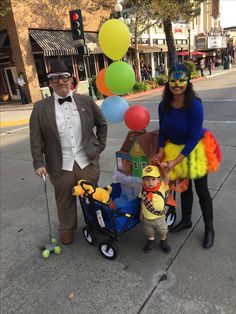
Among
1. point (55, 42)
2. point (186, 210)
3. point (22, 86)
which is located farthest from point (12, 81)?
point (186, 210)

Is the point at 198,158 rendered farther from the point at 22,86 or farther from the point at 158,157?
the point at 22,86

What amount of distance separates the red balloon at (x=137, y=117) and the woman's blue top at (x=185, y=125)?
50 cm

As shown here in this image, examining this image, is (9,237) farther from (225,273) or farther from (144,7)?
(144,7)

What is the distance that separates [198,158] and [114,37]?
1.69 meters

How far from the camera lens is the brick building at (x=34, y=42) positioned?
16.8 m

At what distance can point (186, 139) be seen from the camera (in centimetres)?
272

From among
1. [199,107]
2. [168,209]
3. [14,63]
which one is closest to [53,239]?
[168,209]

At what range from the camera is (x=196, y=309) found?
229 cm

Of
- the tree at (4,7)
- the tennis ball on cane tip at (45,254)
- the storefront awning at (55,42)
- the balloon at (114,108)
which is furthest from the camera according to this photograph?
the storefront awning at (55,42)

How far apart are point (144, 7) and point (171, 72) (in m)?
17.9

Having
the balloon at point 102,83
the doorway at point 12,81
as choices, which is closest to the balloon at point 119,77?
the balloon at point 102,83

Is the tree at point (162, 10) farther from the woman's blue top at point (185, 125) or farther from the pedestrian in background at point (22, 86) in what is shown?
the woman's blue top at point (185, 125)

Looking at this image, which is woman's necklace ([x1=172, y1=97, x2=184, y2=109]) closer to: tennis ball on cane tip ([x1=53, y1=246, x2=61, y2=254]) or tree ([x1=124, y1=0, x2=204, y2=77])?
tennis ball on cane tip ([x1=53, y1=246, x2=61, y2=254])

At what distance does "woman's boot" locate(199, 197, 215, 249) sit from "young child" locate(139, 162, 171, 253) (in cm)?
47
